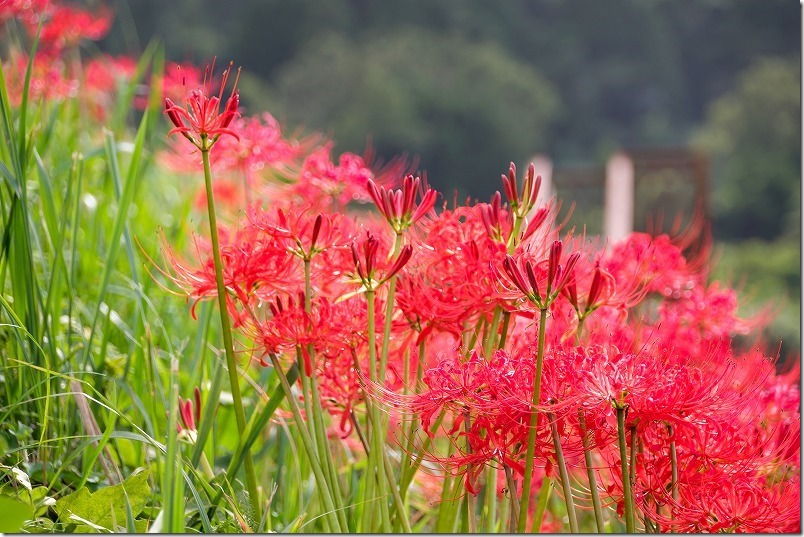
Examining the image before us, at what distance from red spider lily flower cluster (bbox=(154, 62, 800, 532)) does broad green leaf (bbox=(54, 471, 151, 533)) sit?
0.15 metres

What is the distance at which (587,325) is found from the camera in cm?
85

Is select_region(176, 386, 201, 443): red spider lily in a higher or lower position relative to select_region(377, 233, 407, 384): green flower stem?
lower

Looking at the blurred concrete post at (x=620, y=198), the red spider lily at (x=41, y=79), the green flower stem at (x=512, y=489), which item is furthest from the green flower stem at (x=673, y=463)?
the blurred concrete post at (x=620, y=198)

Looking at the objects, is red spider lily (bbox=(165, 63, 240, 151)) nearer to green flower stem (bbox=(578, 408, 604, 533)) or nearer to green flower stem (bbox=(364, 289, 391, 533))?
green flower stem (bbox=(364, 289, 391, 533))

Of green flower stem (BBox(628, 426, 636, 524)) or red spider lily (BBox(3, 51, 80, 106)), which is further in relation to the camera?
red spider lily (BBox(3, 51, 80, 106))

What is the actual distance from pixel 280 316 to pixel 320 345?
37mm

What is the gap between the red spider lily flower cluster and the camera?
0.59m

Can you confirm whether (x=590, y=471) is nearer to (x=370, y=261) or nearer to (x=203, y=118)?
(x=370, y=261)

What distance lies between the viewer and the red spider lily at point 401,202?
66cm

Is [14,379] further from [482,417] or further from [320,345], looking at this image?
[482,417]

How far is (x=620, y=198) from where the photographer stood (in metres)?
3.21

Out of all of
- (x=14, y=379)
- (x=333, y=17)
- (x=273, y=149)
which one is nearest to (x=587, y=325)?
(x=273, y=149)

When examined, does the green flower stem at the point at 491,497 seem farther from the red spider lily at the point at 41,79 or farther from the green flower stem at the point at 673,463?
the red spider lily at the point at 41,79

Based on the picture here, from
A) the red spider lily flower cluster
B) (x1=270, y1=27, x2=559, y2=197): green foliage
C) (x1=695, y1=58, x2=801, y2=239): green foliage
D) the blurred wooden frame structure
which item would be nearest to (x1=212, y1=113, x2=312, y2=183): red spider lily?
the red spider lily flower cluster
